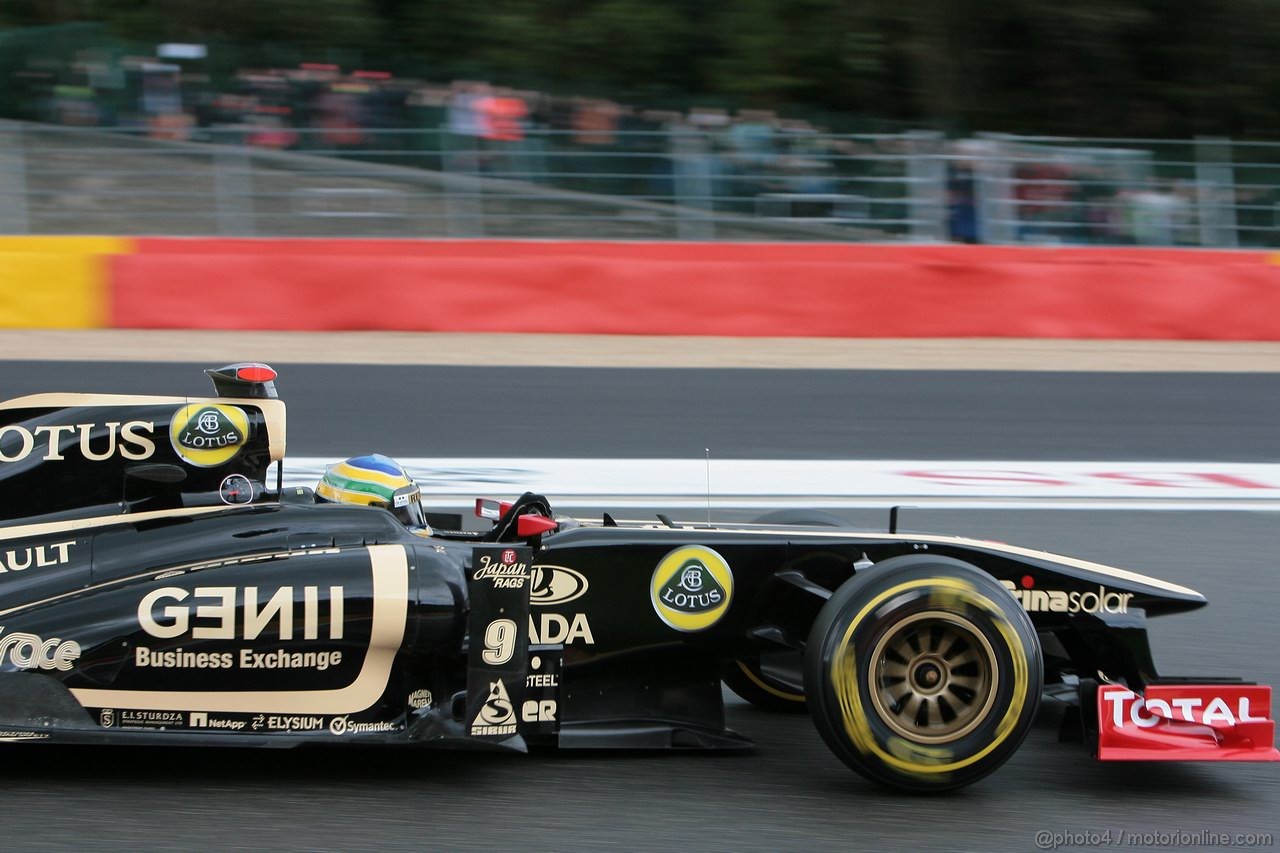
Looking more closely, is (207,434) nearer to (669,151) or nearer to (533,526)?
(533,526)

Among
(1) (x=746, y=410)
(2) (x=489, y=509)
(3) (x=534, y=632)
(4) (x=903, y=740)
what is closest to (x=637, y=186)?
(1) (x=746, y=410)

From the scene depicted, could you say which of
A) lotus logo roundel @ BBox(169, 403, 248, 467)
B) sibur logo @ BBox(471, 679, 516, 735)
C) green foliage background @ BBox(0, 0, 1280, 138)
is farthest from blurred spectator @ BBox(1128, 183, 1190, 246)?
sibur logo @ BBox(471, 679, 516, 735)

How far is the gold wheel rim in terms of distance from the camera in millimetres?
3896

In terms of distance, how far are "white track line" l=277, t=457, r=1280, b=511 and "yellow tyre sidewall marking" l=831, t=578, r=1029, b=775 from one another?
3630mm

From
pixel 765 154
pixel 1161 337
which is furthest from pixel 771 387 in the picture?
pixel 1161 337

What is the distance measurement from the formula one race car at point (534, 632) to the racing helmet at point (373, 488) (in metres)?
0.07

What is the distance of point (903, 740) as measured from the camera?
12.8 feet

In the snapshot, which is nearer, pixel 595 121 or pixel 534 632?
pixel 534 632

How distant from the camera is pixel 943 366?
11406 mm

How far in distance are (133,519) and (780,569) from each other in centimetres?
183

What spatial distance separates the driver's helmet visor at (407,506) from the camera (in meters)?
4.39

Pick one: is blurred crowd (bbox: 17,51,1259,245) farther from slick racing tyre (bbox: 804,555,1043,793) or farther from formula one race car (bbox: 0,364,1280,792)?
slick racing tyre (bbox: 804,555,1043,793)

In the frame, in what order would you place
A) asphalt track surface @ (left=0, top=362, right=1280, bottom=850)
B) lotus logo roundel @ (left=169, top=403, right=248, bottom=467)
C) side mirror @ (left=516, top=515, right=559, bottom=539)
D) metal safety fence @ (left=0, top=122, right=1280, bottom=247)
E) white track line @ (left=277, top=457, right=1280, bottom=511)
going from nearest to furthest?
asphalt track surface @ (left=0, top=362, right=1280, bottom=850)
side mirror @ (left=516, top=515, right=559, bottom=539)
lotus logo roundel @ (left=169, top=403, right=248, bottom=467)
white track line @ (left=277, top=457, right=1280, bottom=511)
metal safety fence @ (left=0, top=122, right=1280, bottom=247)

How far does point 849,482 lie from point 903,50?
45.7 ft
